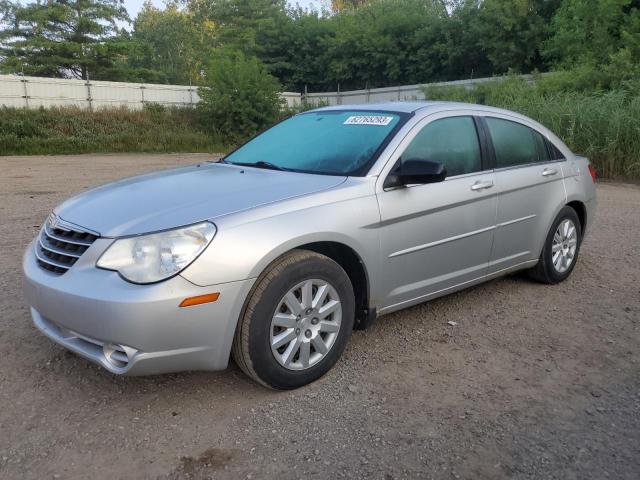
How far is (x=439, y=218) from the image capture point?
3805mm

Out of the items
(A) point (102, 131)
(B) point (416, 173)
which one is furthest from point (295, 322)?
(A) point (102, 131)

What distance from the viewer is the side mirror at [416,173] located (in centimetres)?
348

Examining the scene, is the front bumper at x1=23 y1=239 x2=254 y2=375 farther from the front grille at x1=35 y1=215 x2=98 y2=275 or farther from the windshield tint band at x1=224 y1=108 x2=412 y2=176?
the windshield tint band at x1=224 y1=108 x2=412 y2=176

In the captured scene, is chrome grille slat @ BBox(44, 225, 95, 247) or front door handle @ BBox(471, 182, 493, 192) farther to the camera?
front door handle @ BBox(471, 182, 493, 192)

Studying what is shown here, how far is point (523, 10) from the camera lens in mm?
31031

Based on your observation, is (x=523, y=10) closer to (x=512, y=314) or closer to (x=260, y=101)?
(x=260, y=101)

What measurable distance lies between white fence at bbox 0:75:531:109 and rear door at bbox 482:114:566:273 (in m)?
20.8

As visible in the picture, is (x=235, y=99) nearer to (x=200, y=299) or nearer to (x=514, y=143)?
(x=514, y=143)

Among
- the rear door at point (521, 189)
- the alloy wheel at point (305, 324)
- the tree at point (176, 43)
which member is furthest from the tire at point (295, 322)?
the tree at point (176, 43)

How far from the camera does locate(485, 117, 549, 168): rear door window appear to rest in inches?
175

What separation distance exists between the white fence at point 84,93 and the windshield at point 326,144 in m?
26.0

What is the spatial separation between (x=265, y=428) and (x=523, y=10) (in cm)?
3312

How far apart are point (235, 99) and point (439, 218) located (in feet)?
86.0

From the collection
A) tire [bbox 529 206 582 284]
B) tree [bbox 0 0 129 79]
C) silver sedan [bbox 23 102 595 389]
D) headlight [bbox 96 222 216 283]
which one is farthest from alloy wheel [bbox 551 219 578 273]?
tree [bbox 0 0 129 79]
